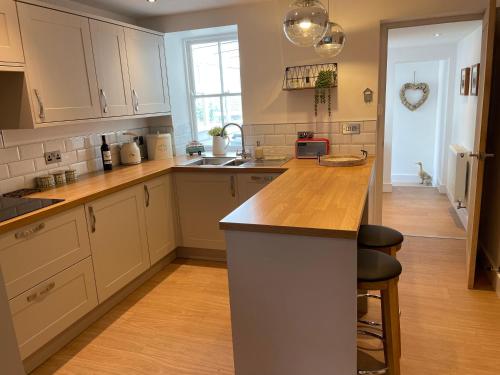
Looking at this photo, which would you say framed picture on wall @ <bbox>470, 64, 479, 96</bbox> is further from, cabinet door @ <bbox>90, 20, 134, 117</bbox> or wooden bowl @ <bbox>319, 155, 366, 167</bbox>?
cabinet door @ <bbox>90, 20, 134, 117</bbox>

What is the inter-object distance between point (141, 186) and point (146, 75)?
1.13 metres

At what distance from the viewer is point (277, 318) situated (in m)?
1.66

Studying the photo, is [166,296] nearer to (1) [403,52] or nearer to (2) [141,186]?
(2) [141,186]

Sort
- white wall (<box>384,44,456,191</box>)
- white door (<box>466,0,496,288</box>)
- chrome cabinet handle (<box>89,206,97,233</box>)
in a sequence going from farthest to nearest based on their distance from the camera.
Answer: white wall (<box>384,44,456,191</box>), chrome cabinet handle (<box>89,206,97,233</box>), white door (<box>466,0,496,288</box>)

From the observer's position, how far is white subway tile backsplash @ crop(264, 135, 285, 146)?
3613 millimetres

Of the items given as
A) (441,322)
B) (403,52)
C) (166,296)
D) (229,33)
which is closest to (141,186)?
(166,296)

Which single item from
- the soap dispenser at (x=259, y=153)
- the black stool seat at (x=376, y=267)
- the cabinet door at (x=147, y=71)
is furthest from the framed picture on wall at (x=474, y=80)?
the cabinet door at (x=147, y=71)

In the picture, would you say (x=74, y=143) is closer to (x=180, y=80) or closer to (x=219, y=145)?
(x=219, y=145)

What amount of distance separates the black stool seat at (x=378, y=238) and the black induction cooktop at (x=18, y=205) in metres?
1.76

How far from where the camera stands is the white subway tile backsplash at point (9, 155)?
8.17 ft

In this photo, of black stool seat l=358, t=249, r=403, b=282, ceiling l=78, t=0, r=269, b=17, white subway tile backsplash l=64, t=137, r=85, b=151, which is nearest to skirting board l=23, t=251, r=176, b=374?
white subway tile backsplash l=64, t=137, r=85, b=151

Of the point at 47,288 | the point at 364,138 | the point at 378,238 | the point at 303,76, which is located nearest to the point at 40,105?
the point at 47,288

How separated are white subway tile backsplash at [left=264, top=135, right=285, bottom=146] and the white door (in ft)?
5.20

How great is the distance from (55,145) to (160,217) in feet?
3.16
